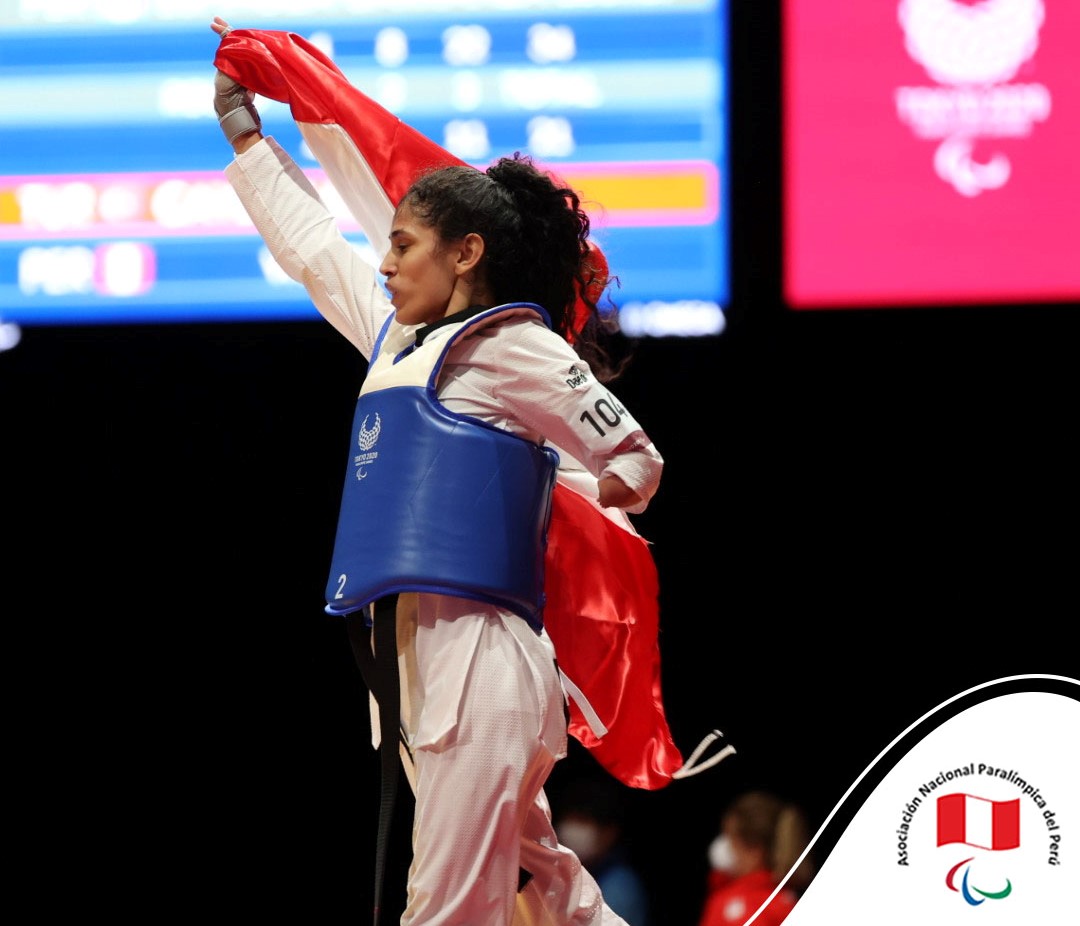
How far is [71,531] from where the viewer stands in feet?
13.4

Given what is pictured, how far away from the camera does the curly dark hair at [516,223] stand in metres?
2.18

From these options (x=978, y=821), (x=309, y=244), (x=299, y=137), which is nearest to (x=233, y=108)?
(x=309, y=244)

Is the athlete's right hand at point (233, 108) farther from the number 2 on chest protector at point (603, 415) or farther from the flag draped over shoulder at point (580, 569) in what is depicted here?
the number 2 on chest protector at point (603, 415)

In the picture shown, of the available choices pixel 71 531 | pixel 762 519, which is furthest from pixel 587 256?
pixel 71 531

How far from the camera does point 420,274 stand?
216 centimetres

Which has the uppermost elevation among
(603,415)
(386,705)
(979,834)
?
(603,415)

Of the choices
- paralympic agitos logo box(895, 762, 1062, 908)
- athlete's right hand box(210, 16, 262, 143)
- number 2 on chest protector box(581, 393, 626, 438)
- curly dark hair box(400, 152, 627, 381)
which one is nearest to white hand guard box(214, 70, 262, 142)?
athlete's right hand box(210, 16, 262, 143)

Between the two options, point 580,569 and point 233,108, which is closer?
point 580,569

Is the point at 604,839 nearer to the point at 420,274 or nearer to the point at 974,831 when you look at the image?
the point at 974,831

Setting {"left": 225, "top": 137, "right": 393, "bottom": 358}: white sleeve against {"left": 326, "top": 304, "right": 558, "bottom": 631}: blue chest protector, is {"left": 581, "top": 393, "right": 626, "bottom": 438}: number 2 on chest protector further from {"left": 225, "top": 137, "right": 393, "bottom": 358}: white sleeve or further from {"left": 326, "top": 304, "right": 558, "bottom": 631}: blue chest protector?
{"left": 225, "top": 137, "right": 393, "bottom": 358}: white sleeve

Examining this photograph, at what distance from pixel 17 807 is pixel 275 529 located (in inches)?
41.0

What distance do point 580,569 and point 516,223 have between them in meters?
0.53

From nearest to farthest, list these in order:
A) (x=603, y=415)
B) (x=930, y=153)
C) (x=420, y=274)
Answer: (x=603, y=415) < (x=420, y=274) < (x=930, y=153)

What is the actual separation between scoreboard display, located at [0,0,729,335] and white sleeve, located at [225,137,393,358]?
108 cm
